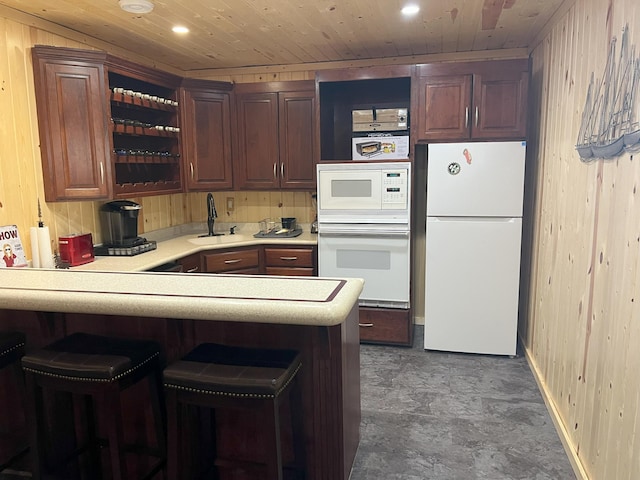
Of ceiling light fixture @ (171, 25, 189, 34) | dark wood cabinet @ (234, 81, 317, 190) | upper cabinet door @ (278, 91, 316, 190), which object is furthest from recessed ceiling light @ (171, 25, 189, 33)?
upper cabinet door @ (278, 91, 316, 190)

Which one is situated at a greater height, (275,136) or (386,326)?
(275,136)

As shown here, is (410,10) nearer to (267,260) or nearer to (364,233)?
(364,233)

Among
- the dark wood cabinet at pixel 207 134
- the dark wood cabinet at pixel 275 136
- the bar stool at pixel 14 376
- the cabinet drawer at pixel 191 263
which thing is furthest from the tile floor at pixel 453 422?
the dark wood cabinet at pixel 207 134

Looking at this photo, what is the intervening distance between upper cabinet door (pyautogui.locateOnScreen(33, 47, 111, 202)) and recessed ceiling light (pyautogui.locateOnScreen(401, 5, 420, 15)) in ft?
6.34

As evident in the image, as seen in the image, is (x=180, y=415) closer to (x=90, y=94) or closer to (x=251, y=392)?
(x=251, y=392)

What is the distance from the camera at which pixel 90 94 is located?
3.06 m

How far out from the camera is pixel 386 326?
3.92 meters

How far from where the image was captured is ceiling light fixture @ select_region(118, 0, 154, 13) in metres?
2.72

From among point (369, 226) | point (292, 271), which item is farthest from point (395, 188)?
point (292, 271)

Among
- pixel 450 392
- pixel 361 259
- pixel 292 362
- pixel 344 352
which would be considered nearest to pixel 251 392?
pixel 292 362

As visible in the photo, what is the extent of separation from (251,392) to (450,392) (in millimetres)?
1948

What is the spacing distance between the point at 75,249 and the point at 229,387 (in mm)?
1968

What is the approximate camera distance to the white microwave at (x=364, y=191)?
12.2 ft

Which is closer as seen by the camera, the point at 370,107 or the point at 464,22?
the point at 464,22
